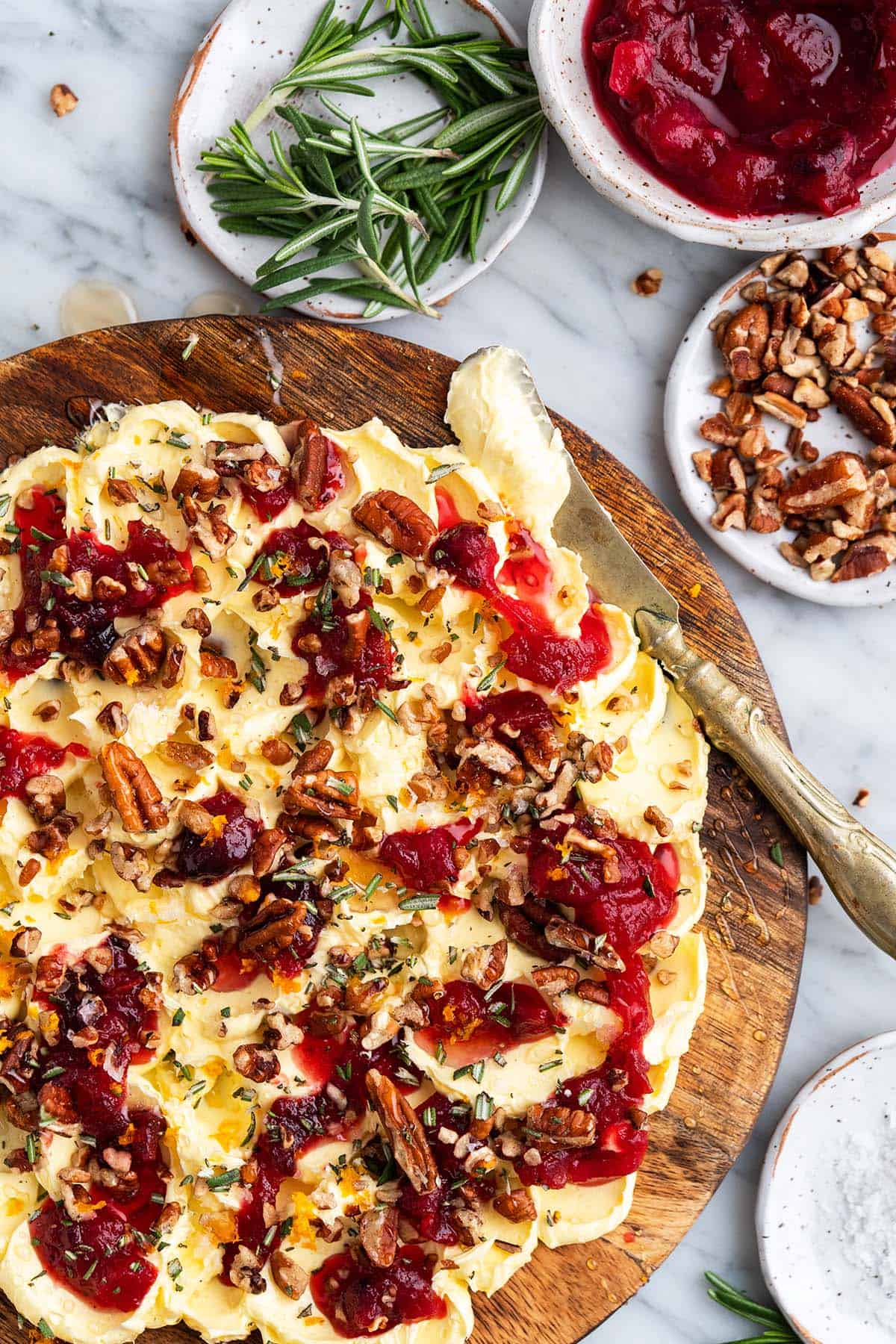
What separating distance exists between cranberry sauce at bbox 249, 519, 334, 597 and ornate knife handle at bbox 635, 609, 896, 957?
0.71m

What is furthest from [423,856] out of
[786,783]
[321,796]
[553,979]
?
[786,783]

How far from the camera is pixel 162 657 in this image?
2156 mm

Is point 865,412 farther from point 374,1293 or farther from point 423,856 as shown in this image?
point 374,1293

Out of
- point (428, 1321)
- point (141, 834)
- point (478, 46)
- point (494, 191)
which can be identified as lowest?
point (428, 1321)

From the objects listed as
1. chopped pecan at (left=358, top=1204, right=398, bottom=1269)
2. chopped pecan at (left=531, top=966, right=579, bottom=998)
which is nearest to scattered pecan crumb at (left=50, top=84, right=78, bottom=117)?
chopped pecan at (left=531, top=966, right=579, bottom=998)

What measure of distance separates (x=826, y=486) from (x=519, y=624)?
866 mm

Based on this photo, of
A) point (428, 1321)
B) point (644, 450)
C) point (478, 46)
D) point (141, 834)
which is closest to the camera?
point (141, 834)

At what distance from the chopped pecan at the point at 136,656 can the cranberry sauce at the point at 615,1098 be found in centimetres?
109

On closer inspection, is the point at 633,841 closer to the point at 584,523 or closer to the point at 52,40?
the point at 584,523

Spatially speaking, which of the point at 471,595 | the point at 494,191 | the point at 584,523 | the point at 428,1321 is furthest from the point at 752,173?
the point at 428,1321

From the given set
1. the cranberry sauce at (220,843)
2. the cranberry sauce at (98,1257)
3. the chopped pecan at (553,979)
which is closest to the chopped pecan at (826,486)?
the chopped pecan at (553,979)

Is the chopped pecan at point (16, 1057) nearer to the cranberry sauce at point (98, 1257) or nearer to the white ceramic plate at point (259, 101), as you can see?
the cranberry sauce at point (98, 1257)

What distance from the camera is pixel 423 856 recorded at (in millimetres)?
2184

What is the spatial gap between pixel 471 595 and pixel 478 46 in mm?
1251
